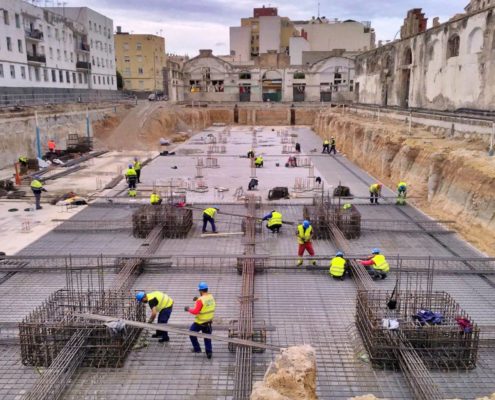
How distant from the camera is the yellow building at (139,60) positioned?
231 ft

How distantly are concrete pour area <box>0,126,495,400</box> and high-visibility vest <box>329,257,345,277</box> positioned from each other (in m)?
0.24

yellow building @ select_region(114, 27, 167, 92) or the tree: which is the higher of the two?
yellow building @ select_region(114, 27, 167, 92)

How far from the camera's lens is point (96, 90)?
1988 inches

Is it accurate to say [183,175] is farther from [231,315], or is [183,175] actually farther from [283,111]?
[283,111]

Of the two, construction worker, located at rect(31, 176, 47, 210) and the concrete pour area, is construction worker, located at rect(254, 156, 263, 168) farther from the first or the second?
construction worker, located at rect(31, 176, 47, 210)

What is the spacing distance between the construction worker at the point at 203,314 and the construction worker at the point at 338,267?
13.3 ft

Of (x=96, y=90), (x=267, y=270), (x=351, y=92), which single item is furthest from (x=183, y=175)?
(x=351, y=92)

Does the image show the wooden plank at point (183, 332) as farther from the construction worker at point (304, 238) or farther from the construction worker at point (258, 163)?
the construction worker at point (258, 163)

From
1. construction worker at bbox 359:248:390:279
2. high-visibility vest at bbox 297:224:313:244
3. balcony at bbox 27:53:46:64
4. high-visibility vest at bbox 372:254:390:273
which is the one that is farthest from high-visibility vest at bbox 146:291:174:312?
balcony at bbox 27:53:46:64

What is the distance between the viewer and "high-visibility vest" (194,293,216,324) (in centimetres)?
737

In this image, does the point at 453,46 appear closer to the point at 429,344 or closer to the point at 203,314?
the point at 429,344

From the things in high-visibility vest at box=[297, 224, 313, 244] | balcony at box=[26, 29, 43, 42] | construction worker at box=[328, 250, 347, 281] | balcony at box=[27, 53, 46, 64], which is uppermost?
balcony at box=[26, 29, 43, 42]

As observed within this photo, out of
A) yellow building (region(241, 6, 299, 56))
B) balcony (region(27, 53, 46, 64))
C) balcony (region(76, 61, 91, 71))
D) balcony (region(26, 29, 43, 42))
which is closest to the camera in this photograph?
balcony (region(27, 53, 46, 64))

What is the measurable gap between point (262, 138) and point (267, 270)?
1215 inches
